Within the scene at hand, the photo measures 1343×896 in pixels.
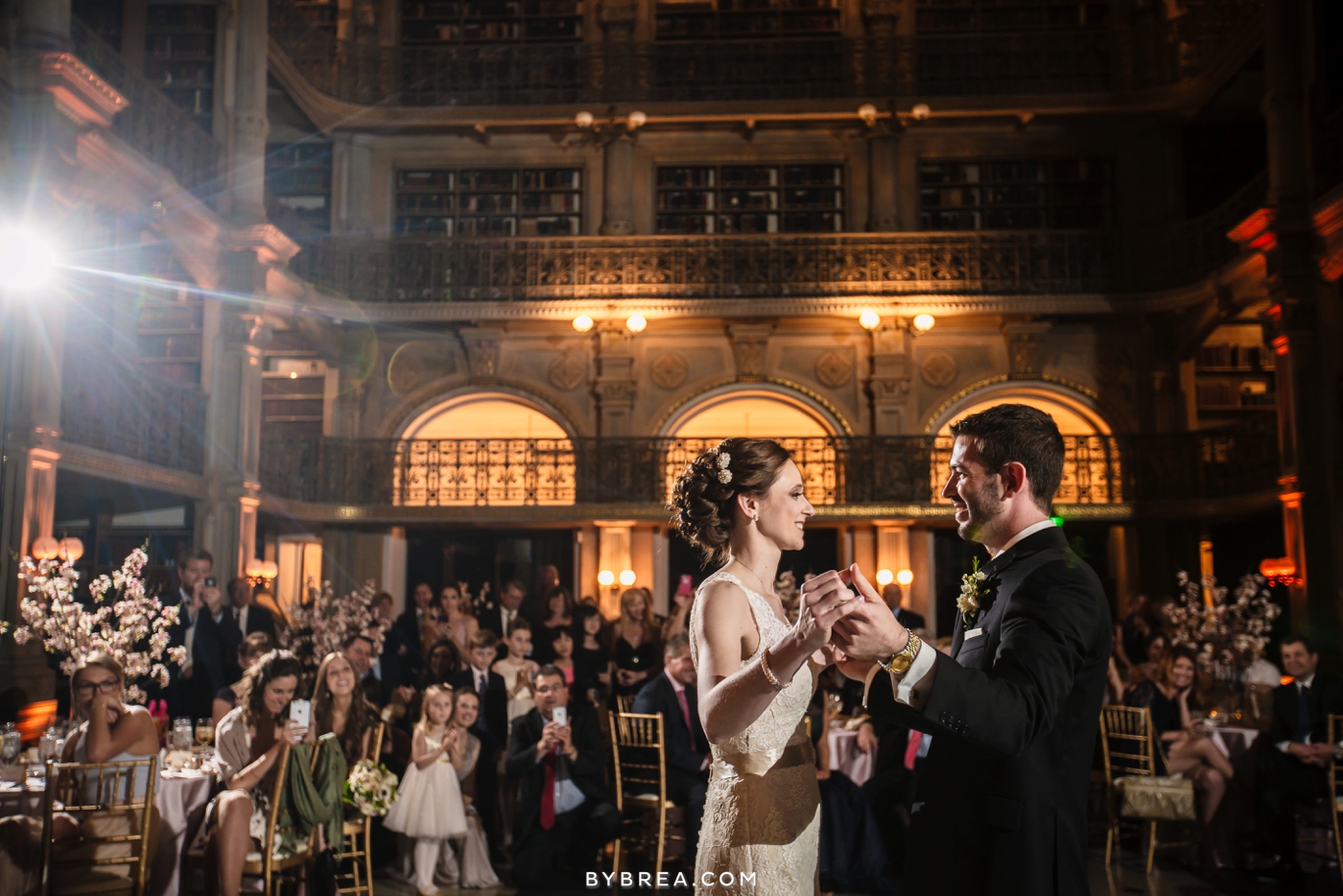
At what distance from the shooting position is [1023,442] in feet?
6.15

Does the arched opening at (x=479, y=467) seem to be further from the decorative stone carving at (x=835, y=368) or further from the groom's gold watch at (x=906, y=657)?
the groom's gold watch at (x=906, y=657)

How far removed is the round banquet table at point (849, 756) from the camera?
6.61 metres

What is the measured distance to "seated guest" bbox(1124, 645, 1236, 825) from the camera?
6.39 meters

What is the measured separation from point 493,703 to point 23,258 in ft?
15.2

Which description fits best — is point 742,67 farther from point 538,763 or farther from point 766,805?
point 766,805

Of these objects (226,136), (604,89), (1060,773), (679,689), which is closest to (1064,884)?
(1060,773)

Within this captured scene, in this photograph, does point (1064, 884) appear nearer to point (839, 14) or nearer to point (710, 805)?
point (710, 805)

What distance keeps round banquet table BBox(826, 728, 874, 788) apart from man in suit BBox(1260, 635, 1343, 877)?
2.28 meters

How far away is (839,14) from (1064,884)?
548 inches

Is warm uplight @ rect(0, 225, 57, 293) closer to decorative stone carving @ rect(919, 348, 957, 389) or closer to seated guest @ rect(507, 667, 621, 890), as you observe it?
seated guest @ rect(507, 667, 621, 890)

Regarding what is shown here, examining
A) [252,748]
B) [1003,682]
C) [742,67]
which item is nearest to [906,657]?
[1003,682]

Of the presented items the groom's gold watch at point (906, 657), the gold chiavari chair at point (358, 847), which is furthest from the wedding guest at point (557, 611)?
the groom's gold watch at point (906, 657)

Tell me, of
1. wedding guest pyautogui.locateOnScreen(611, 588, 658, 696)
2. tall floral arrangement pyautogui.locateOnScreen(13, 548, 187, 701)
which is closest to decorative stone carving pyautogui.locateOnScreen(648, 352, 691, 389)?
wedding guest pyautogui.locateOnScreen(611, 588, 658, 696)

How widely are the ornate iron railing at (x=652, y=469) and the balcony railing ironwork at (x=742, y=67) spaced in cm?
439
